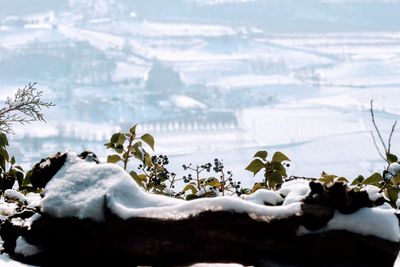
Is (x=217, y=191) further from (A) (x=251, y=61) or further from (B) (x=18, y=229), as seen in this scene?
(A) (x=251, y=61)

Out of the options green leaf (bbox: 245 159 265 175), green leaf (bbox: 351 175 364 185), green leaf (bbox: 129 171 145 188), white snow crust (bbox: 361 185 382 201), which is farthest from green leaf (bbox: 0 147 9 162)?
white snow crust (bbox: 361 185 382 201)

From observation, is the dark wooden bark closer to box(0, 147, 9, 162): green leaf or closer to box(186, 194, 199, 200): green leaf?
box(186, 194, 199, 200): green leaf

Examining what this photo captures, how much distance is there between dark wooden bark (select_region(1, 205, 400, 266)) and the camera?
101 inches

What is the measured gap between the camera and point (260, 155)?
3.50 metres

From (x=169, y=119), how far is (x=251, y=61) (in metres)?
36.7

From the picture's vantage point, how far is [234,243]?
8.46ft

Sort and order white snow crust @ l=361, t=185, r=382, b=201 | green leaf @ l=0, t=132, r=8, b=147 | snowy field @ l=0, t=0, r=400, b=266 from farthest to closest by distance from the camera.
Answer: snowy field @ l=0, t=0, r=400, b=266
green leaf @ l=0, t=132, r=8, b=147
white snow crust @ l=361, t=185, r=382, b=201

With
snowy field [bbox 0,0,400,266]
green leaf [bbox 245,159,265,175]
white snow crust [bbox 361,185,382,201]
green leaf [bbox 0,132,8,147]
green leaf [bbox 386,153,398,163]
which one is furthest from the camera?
snowy field [bbox 0,0,400,266]

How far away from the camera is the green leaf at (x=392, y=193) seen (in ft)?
11.0

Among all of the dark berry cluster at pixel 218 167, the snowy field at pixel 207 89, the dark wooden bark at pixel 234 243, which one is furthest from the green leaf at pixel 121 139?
the snowy field at pixel 207 89

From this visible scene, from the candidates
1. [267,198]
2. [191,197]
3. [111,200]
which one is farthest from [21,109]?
[267,198]

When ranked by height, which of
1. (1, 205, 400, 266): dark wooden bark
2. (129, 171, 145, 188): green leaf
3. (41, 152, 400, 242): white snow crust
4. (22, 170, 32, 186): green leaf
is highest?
(22, 170, 32, 186): green leaf

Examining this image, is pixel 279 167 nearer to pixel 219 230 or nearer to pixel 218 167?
pixel 218 167

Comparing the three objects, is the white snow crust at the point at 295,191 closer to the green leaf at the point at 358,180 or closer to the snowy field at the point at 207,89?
the green leaf at the point at 358,180
